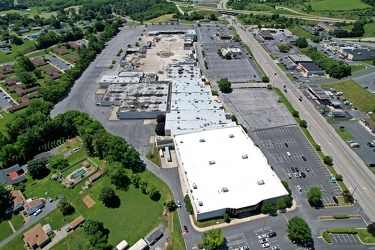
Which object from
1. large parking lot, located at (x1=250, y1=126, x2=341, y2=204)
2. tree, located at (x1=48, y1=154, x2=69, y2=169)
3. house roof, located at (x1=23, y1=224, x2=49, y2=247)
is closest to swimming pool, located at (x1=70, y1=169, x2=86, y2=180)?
tree, located at (x1=48, y1=154, x2=69, y2=169)

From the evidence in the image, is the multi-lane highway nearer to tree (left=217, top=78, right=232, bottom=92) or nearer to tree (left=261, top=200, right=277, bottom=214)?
tree (left=261, top=200, right=277, bottom=214)

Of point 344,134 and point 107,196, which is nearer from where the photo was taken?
point 107,196

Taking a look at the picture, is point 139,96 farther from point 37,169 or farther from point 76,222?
point 76,222

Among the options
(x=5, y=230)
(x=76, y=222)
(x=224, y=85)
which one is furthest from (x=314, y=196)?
(x=5, y=230)

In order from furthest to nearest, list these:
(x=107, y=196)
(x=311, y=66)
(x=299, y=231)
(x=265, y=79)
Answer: (x=311, y=66) → (x=265, y=79) → (x=107, y=196) → (x=299, y=231)

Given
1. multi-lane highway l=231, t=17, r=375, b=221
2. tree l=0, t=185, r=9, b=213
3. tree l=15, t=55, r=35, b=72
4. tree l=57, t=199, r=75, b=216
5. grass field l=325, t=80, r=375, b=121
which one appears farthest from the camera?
tree l=15, t=55, r=35, b=72

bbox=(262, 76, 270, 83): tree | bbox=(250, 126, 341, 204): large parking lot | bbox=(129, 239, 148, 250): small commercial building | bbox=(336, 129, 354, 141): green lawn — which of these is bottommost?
bbox=(129, 239, 148, 250): small commercial building

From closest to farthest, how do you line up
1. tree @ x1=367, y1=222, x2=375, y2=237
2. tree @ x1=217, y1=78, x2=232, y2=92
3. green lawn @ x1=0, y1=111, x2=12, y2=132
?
tree @ x1=367, y1=222, x2=375, y2=237 → green lawn @ x1=0, y1=111, x2=12, y2=132 → tree @ x1=217, y1=78, x2=232, y2=92
